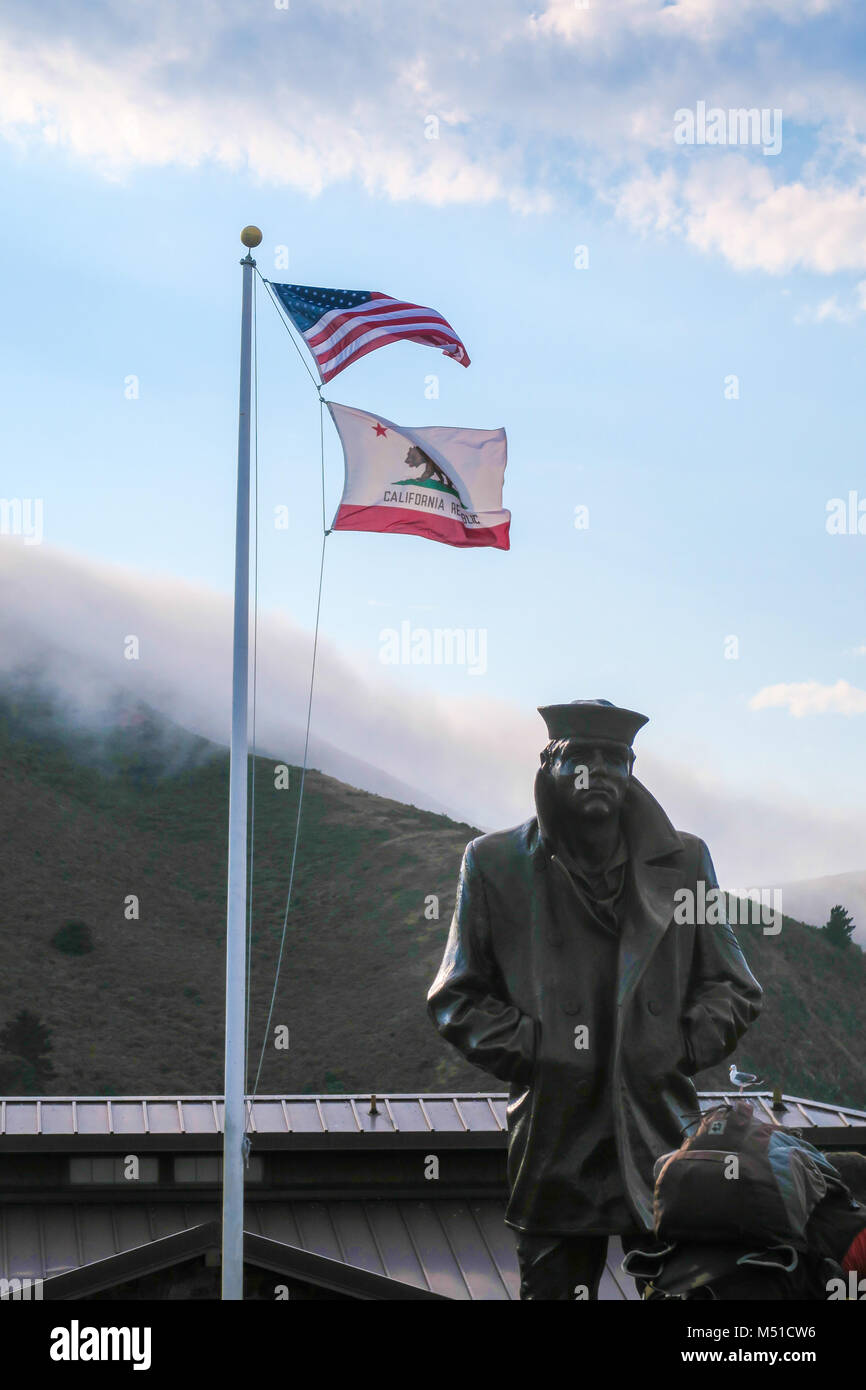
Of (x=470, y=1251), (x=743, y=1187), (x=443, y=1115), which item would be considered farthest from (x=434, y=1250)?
(x=743, y=1187)

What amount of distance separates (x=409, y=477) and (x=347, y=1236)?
19.6ft

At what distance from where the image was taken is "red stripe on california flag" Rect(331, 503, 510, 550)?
1238 cm

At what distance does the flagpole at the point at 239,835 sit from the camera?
1091cm

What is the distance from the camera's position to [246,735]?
12125 mm

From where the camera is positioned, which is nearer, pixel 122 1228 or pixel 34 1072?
pixel 122 1228

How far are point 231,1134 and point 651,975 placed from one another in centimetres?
475

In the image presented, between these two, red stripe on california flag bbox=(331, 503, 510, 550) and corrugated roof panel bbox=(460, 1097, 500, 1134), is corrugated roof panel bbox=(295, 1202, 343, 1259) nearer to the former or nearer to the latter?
corrugated roof panel bbox=(460, 1097, 500, 1134)

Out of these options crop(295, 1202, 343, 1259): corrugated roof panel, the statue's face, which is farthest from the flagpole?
the statue's face

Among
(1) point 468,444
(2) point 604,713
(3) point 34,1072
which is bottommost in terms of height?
(3) point 34,1072

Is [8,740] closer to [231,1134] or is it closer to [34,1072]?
[34,1072]

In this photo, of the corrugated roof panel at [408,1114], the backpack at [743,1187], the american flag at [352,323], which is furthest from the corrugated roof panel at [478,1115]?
the backpack at [743,1187]

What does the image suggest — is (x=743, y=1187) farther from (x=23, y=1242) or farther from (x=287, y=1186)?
(x=287, y=1186)

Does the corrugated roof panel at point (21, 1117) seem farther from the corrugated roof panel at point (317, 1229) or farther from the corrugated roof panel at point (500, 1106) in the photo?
the corrugated roof panel at point (500, 1106)
